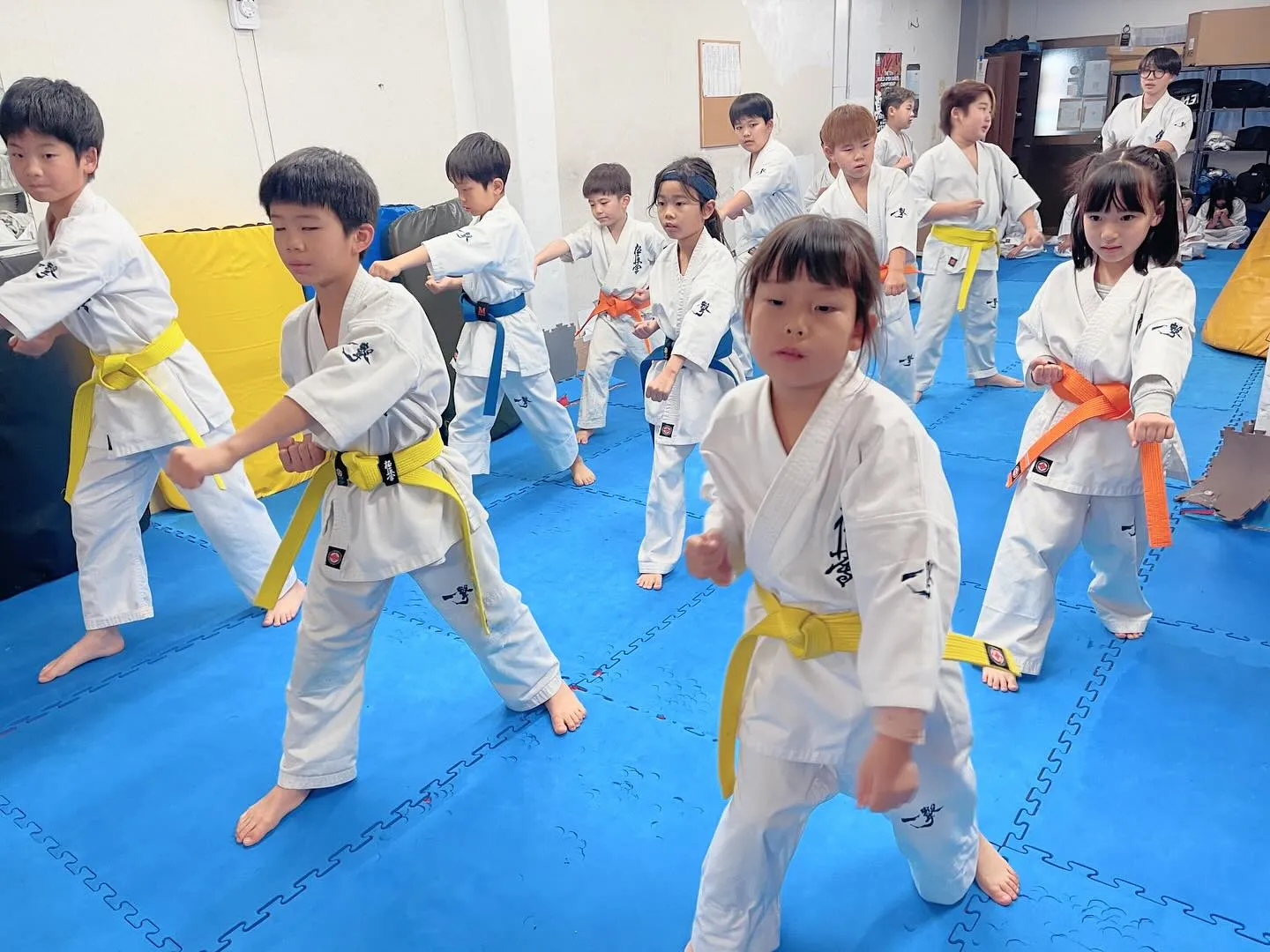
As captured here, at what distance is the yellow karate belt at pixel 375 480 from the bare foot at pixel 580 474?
79.8 inches

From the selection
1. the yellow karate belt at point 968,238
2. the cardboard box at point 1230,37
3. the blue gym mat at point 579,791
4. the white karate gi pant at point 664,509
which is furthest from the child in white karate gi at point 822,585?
the cardboard box at point 1230,37

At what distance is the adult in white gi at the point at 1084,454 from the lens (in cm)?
225

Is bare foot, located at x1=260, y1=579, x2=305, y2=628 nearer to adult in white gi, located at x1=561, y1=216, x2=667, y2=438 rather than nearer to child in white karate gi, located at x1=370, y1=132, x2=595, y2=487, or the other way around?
child in white karate gi, located at x1=370, y1=132, x2=595, y2=487

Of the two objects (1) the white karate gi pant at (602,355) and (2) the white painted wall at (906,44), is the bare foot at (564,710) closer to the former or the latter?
(1) the white karate gi pant at (602,355)

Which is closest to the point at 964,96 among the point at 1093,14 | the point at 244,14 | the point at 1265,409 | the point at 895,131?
the point at 1265,409

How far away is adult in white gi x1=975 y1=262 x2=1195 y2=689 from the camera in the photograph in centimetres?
225

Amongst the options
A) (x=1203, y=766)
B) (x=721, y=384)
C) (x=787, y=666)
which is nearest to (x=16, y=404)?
(x=721, y=384)

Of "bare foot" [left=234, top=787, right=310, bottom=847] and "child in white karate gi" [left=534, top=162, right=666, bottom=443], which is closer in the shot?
"bare foot" [left=234, top=787, right=310, bottom=847]

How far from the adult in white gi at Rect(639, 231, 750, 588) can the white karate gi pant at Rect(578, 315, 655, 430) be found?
4.50 ft

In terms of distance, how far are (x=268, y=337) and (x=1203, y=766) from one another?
12.7 feet

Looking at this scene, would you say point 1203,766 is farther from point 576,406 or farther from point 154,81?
point 154,81

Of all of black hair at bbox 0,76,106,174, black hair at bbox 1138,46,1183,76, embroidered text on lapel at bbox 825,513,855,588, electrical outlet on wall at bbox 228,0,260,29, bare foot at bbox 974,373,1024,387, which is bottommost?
bare foot at bbox 974,373,1024,387

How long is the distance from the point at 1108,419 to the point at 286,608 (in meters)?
2.69

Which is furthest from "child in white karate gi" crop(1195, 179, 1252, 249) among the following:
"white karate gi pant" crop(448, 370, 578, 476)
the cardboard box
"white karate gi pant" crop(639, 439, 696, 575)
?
"white karate gi pant" crop(639, 439, 696, 575)
